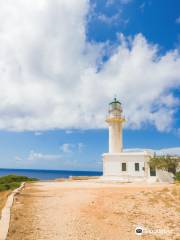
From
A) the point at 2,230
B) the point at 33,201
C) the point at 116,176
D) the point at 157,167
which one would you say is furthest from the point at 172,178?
the point at 2,230

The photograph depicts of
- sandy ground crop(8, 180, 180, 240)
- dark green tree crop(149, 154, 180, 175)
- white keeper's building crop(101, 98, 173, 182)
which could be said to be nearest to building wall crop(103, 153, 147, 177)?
white keeper's building crop(101, 98, 173, 182)

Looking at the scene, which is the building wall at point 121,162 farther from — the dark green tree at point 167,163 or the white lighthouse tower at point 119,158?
the dark green tree at point 167,163

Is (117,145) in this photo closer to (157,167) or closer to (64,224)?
(157,167)

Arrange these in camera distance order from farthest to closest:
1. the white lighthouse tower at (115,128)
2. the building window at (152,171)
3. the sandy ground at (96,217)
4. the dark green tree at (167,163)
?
the white lighthouse tower at (115,128) < the building window at (152,171) < the dark green tree at (167,163) < the sandy ground at (96,217)

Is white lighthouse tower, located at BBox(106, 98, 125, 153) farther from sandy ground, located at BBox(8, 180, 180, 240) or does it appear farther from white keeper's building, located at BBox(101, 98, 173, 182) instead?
sandy ground, located at BBox(8, 180, 180, 240)

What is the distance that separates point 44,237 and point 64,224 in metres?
1.46

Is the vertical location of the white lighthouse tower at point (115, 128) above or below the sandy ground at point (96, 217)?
above

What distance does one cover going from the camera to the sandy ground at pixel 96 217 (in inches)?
327

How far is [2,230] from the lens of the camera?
759cm

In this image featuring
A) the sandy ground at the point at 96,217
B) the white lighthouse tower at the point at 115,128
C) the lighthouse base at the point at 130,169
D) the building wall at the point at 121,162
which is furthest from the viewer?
the white lighthouse tower at the point at 115,128

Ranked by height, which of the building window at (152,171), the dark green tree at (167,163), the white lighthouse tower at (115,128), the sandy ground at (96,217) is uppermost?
the white lighthouse tower at (115,128)

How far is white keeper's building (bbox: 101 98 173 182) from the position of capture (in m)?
28.1

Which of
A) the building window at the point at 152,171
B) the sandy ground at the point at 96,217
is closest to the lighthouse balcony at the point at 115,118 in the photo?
the building window at the point at 152,171

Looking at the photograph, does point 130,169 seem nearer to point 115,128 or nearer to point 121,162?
point 121,162
